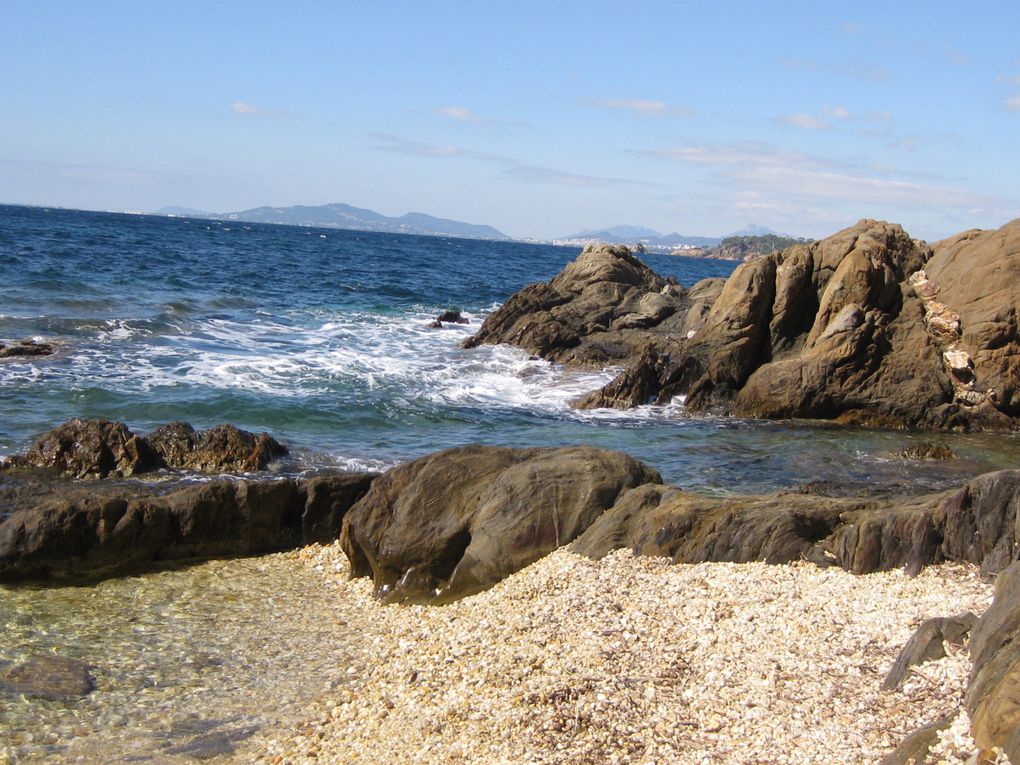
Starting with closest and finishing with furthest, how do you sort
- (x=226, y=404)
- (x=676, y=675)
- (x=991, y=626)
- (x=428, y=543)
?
(x=991, y=626)
(x=676, y=675)
(x=428, y=543)
(x=226, y=404)

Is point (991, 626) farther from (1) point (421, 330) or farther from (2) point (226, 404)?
(1) point (421, 330)

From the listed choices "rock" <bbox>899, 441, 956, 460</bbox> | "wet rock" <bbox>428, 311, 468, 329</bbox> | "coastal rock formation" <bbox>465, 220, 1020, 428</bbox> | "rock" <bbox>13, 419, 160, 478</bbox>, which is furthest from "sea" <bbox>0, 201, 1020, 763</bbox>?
"rock" <bbox>13, 419, 160, 478</bbox>

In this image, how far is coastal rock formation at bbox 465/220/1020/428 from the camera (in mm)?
21875

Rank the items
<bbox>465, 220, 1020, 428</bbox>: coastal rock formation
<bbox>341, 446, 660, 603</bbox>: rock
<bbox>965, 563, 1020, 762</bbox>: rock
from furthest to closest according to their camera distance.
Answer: <bbox>465, 220, 1020, 428</bbox>: coastal rock formation
<bbox>341, 446, 660, 603</bbox>: rock
<bbox>965, 563, 1020, 762</bbox>: rock

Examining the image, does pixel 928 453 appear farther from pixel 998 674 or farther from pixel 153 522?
pixel 153 522

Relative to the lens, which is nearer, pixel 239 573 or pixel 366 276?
pixel 239 573

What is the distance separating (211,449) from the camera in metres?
15.9

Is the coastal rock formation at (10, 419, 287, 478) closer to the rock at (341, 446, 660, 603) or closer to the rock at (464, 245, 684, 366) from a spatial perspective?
the rock at (341, 446, 660, 603)

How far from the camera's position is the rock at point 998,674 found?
5688mm

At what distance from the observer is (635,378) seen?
76.6 ft

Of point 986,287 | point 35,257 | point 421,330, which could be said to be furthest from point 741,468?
point 35,257

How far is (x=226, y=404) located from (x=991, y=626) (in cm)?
1683

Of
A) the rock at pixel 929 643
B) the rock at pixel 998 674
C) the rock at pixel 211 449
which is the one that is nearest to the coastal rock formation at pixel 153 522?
the rock at pixel 211 449

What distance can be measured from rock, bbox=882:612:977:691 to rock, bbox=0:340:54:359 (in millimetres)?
21867
